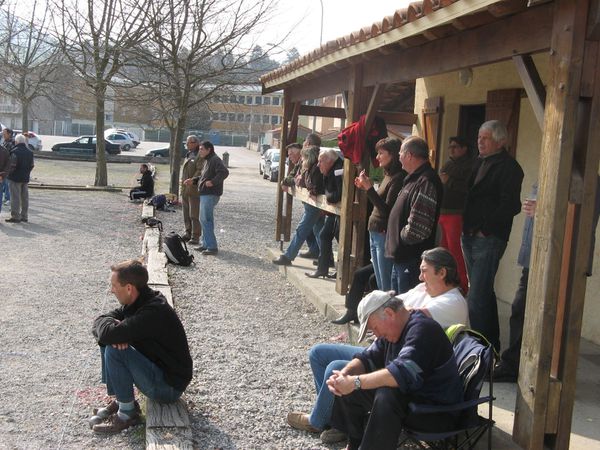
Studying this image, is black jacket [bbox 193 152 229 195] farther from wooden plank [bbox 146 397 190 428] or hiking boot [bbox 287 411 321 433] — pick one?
hiking boot [bbox 287 411 321 433]

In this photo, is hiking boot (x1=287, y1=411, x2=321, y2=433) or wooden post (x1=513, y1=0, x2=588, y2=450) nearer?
wooden post (x1=513, y1=0, x2=588, y2=450)

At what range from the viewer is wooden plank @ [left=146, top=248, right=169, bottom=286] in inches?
341

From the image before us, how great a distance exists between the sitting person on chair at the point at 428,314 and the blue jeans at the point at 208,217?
255 inches

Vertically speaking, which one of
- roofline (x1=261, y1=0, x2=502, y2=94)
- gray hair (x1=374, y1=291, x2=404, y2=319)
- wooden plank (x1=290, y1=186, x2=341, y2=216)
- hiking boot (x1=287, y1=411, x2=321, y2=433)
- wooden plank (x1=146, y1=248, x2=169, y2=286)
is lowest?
hiking boot (x1=287, y1=411, x2=321, y2=433)

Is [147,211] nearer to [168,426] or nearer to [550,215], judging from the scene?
[168,426]

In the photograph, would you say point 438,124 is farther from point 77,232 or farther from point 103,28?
point 103,28

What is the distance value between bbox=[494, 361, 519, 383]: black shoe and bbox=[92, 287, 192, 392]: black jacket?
2.05 metres

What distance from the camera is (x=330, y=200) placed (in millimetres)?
8219

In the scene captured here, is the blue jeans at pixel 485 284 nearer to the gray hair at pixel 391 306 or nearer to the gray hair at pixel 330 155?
the gray hair at pixel 391 306

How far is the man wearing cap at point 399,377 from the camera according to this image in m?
3.56

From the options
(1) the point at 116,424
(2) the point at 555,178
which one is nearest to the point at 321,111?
(1) the point at 116,424

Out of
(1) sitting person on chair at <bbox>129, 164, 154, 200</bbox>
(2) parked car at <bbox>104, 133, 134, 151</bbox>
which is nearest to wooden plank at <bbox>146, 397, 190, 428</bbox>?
(1) sitting person on chair at <bbox>129, 164, 154, 200</bbox>

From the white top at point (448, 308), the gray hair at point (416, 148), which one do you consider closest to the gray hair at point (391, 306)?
the white top at point (448, 308)

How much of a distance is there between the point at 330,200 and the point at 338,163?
565 millimetres
